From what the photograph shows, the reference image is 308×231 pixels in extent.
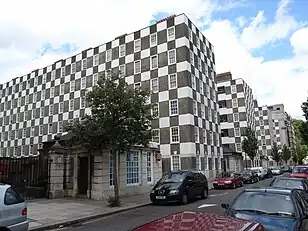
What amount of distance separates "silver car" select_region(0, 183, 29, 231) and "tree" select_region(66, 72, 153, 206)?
7.57 meters

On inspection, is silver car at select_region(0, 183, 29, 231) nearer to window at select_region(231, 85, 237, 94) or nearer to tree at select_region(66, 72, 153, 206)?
tree at select_region(66, 72, 153, 206)

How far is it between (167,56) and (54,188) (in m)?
21.1

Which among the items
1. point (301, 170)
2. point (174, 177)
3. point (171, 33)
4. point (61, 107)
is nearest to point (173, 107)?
point (171, 33)

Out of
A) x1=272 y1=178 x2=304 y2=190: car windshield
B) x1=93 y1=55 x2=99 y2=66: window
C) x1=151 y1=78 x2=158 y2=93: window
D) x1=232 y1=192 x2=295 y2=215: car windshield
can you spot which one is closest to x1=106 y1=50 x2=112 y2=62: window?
x1=93 y1=55 x2=99 y2=66: window

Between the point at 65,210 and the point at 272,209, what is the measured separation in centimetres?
946

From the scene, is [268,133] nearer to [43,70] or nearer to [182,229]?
[43,70]

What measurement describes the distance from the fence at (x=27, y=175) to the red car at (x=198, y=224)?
15.6 meters

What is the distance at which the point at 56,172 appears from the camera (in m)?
16.8

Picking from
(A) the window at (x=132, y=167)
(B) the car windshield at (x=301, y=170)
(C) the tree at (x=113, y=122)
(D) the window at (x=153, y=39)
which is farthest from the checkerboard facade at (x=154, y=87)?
(C) the tree at (x=113, y=122)

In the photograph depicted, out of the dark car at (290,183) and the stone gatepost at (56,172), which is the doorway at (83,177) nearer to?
the stone gatepost at (56,172)

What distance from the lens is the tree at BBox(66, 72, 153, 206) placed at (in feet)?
49.6

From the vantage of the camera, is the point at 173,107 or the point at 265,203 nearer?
the point at 265,203

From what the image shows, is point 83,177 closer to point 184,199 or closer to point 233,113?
point 184,199

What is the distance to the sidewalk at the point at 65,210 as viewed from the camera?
10.5m
